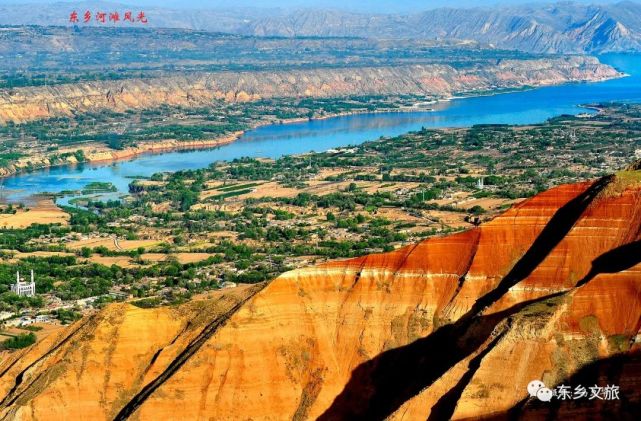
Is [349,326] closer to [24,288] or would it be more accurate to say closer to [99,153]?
[24,288]

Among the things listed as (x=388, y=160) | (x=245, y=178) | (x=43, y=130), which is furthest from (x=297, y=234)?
(x=43, y=130)

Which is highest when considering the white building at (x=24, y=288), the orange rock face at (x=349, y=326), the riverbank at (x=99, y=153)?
the orange rock face at (x=349, y=326)

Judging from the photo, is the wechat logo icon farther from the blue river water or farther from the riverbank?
the riverbank

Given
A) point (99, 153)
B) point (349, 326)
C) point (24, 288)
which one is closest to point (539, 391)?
point (349, 326)

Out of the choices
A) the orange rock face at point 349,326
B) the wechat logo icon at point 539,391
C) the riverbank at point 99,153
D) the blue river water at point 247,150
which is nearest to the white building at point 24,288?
the orange rock face at point 349,326

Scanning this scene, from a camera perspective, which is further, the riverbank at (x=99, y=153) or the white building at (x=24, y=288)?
the riverbank at (x=99, y=153)

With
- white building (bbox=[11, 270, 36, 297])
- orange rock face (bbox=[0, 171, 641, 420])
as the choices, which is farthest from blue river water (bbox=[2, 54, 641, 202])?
orange rock face (bbox=[0, 171, 641, 420])

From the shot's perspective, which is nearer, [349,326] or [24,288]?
[349,326]

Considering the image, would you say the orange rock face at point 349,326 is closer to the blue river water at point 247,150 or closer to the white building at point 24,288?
the white building at point 24,288

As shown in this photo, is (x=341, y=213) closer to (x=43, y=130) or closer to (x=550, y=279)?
(x=550, y=279)
